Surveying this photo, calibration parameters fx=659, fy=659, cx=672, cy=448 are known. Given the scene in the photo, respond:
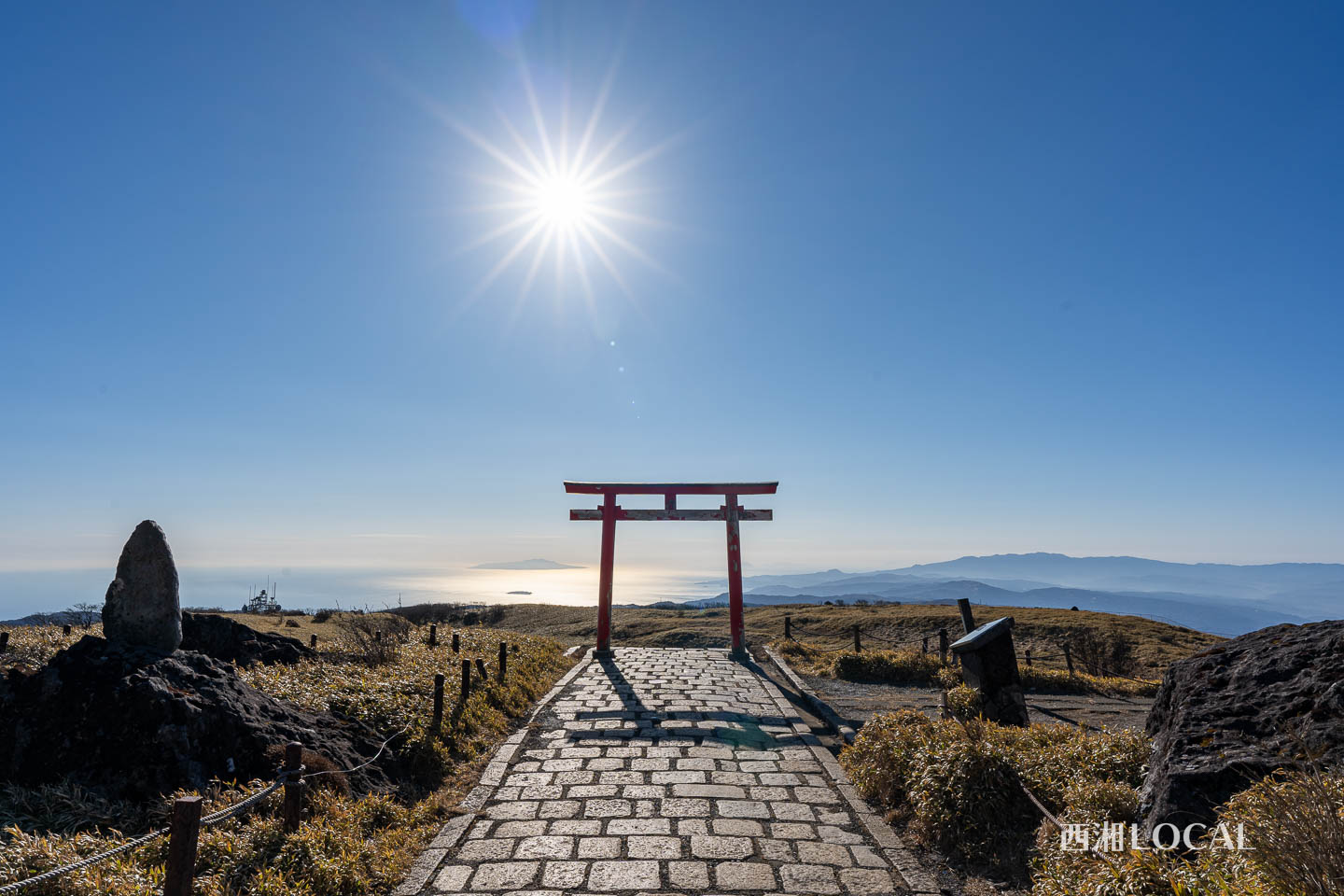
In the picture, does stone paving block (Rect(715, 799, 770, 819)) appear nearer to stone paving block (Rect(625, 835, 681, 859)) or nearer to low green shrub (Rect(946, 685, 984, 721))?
stone paving block (Rect(625, 835, 681, 859))

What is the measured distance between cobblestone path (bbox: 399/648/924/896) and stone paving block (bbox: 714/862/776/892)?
13 mm

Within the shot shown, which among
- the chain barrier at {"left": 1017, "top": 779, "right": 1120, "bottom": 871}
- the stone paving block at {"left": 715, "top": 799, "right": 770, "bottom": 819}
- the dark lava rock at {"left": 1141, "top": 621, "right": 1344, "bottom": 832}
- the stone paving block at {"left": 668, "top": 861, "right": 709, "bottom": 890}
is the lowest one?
the stone paving block at {"left": 715, "top": 799, "right": 770, "bottom": 819}

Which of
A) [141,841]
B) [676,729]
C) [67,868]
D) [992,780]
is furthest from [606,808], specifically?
[67,868]

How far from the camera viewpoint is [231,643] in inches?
460

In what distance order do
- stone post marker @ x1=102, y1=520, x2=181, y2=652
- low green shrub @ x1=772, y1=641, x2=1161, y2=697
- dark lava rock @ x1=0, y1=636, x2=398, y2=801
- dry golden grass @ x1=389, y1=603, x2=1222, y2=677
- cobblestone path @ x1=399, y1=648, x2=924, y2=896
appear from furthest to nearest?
dry golden grass @ x1=389, y1=603, x2=1222, y2=677 < low green shrub @ x1=772, y1=641, x2=1161, y2=697 < stone post marker @ x1=102, y1=520, x2=181, y2=652 < dark lava rock @ x1=0, y1=636, x2=398, y2=801 < cobblestone path @ x1=399, y1=648, x2=924, y2=896

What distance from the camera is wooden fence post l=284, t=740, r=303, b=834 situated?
4.99 metres

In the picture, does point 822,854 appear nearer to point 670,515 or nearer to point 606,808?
point 606,808

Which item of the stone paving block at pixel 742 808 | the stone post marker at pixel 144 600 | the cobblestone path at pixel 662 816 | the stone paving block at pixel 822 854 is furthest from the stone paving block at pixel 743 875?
the stone post marker at pixel 144 600

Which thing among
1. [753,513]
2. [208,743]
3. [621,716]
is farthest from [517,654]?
[208,743]

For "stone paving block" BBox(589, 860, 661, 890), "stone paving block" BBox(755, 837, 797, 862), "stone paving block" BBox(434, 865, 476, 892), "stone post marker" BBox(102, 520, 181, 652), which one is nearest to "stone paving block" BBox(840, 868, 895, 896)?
"stone paving block" BBox(755, 837, 797, 862)

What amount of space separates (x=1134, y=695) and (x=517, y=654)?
1302 centimetres

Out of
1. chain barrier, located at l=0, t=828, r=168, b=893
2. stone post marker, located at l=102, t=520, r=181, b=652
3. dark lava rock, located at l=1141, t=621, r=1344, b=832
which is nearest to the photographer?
chain barrier, located at l=0, t=828, r=168, b=893

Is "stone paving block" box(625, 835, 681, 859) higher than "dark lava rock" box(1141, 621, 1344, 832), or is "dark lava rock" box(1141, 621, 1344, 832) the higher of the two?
"dark lava rock" box(1141, 621, 1344, 832)

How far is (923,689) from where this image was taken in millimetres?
13828
